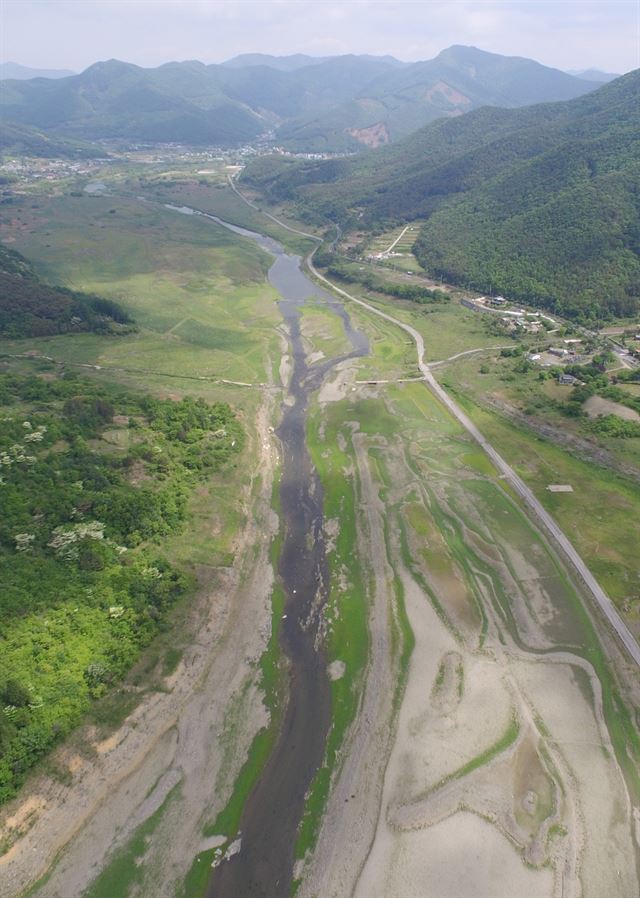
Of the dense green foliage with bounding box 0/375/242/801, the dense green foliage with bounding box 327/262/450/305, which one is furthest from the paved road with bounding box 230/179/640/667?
the dense green foliage with bounding box 0/375/242/801

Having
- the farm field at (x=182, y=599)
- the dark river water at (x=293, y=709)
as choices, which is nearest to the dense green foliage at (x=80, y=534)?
the farm field at (x=182, y=599)

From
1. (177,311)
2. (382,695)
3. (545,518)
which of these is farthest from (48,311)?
(382,695)

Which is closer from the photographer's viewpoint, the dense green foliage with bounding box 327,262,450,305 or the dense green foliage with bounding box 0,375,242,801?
the dense green foliage with bounding box 0,375,242,801

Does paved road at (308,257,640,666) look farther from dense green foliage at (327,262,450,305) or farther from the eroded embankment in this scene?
dense green foliage at (327,262,450,305)

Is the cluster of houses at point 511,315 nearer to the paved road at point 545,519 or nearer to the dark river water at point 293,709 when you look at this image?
the paved road at point 545,519

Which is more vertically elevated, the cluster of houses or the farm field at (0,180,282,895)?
the cluster of houses

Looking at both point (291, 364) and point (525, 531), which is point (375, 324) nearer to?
point (291, 364)

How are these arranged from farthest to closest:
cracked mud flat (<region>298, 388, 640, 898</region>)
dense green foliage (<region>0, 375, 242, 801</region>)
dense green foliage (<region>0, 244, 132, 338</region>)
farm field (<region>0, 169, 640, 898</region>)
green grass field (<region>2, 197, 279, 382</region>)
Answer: dense green foliage (<region>0, 244, 132, 338</region>) → green grass field (<region>2, 197, 279, 382</region>) → dense green foliage (<region>0, 375, 242, 801</region>) → farm field (<region>0, 169, 640, 898</region>) → cracked mud flat (<region>298, 388, 640, 898</region>)
